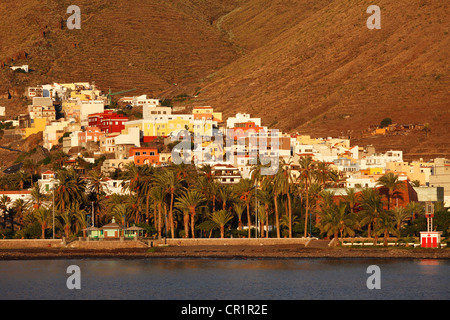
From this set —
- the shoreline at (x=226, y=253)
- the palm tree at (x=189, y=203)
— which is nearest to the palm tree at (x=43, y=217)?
the shoreline at (x=226, y=253)

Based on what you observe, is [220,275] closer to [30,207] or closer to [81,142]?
[30,207]

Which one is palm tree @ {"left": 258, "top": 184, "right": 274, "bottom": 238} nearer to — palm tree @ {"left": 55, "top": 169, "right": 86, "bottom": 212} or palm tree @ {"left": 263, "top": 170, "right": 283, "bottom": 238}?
palm tree @ {"left": 263, "top": 170, "right": 283, "bottom": 238}

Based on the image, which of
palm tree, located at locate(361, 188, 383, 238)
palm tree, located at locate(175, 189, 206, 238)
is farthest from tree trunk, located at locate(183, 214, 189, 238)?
palm tree, located at locate(361, 188, 383, 238)

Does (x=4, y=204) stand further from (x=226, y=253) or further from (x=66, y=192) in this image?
(x=226, y=253)

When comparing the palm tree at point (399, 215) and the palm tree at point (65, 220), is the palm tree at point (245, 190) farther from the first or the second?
the palm tree at point (65, 220)

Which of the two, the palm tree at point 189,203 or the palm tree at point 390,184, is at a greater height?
the palm tree at point 390,184

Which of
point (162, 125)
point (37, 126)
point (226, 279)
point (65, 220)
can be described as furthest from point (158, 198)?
point (37, 126)

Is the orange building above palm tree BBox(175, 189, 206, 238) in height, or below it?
above
